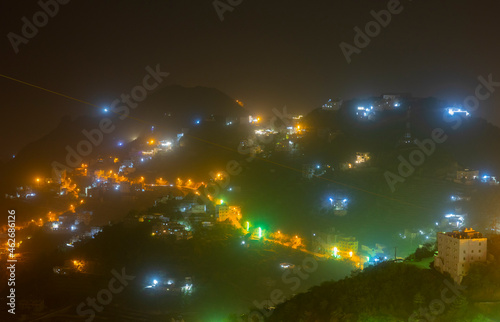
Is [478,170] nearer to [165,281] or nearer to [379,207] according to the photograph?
[379,207]

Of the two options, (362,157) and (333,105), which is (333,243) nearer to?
(362,157)

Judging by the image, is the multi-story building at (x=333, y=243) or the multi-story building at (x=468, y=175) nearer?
the multi-story building at (x=333, y=243)

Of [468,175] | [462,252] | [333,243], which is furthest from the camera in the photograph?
[468,175]

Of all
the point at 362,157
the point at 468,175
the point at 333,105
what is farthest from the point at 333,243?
the point at 333,105

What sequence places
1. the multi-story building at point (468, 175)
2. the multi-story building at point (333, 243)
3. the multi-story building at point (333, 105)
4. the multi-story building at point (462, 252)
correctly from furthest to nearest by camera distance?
the multi-story building at point (333, 105), the multi-story building at point (468, 175), the multi-story building at point (333, 243), the multi-story building at point (462, 252)

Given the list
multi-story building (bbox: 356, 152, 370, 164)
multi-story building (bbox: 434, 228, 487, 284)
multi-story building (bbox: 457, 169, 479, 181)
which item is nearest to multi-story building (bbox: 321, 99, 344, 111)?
multi-story building (bbox: 356, 152, 370, 164)

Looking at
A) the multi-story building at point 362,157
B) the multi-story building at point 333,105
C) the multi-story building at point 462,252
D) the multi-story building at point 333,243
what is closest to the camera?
the multi-story building at point 462,252

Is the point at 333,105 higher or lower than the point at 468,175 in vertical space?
higher

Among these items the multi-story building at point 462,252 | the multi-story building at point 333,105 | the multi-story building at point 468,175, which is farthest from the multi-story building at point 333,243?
the multi-story building at point 333,105

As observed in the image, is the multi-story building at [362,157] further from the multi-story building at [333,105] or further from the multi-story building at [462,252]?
the multi-story building at [462,252]
